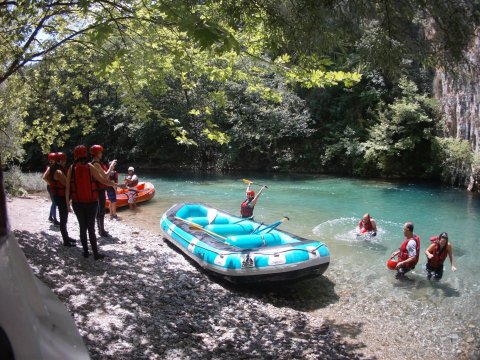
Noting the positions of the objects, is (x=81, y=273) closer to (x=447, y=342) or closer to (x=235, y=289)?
(x=235, y=289)

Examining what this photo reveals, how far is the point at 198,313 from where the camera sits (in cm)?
542

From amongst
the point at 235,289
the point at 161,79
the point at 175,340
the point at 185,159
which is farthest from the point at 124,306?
the point at 185,159

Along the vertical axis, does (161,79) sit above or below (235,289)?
above

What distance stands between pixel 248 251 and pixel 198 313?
2.05 meters

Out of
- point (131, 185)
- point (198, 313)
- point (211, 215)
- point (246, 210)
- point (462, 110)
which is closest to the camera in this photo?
point (198, 313)

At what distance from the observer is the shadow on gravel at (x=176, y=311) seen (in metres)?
4.35

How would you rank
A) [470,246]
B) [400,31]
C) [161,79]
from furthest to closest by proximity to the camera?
1. [470,246]
2. [161,79]
3. [400,31]

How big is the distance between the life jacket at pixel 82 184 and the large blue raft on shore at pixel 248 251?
96.6 inches

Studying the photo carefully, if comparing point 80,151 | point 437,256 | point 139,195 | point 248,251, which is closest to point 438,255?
point 437,256

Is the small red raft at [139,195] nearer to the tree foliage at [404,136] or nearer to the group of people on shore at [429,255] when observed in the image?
the group of people on shore at [429,255]

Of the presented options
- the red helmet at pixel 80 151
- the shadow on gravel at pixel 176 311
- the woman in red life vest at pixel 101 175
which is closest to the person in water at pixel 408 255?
the shadow on gravel at pixel 176 311

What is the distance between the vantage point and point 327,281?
7934 mm

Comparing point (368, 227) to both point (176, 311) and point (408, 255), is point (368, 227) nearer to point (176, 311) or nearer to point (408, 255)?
point (408, 255)

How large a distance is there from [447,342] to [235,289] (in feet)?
10.8
